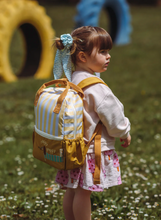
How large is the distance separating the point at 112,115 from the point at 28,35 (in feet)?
28.8

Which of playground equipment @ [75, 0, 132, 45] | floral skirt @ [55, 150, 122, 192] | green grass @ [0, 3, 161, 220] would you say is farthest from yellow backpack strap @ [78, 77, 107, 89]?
playground equipment @ [75, 0, 132, 45]

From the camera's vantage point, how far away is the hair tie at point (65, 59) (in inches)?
91.1

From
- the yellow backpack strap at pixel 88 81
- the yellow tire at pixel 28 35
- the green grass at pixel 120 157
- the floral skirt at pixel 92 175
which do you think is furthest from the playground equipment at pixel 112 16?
the floral skirt at pixel 92 175

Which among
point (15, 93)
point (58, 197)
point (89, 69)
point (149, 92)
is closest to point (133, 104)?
point (149, 92)

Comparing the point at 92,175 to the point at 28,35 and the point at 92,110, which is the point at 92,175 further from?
the point at 28,35

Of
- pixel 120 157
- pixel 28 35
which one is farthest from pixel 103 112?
pixel 28 35

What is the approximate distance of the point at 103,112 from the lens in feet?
7.43

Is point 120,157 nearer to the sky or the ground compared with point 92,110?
nearer to the ground

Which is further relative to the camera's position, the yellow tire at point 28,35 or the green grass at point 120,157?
the yellow tire at point 28,35

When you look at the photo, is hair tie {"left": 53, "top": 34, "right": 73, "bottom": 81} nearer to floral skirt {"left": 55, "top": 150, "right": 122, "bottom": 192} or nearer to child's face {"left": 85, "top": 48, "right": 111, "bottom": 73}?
child's face {"left": 85, "top": 48, "right": 111, "bottom": 73}

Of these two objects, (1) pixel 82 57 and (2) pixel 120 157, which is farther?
(2) pixel 120 157

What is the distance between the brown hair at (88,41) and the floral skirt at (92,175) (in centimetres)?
79

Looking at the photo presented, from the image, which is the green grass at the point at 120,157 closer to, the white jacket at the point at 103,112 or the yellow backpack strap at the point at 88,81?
the white jacket at the point at 103,112

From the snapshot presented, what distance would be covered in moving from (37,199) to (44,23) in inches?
301
